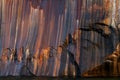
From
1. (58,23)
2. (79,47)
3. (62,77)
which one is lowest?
(62,77)

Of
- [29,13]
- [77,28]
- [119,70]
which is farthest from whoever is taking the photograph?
[29,13]

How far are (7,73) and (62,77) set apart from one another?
336 cm

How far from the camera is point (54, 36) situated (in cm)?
2092

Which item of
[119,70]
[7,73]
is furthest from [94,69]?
[7,73]

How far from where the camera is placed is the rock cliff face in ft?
64.7

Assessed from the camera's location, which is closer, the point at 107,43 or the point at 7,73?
the point at 107,43

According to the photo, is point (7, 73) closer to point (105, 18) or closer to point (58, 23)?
point (58, 23)

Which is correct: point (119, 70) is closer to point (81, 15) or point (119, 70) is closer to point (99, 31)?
point (99, 31)

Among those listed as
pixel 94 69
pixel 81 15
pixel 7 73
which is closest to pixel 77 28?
pixel 81 15

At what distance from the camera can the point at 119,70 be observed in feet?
62.6

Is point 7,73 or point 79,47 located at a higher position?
point 79,47

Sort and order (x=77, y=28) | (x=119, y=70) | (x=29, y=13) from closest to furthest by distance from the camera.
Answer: (x=119, y=70)
(x=77, y=28)
(x=29, y=13)

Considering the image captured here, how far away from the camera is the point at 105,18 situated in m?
19.8

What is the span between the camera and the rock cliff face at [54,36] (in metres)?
19.7
